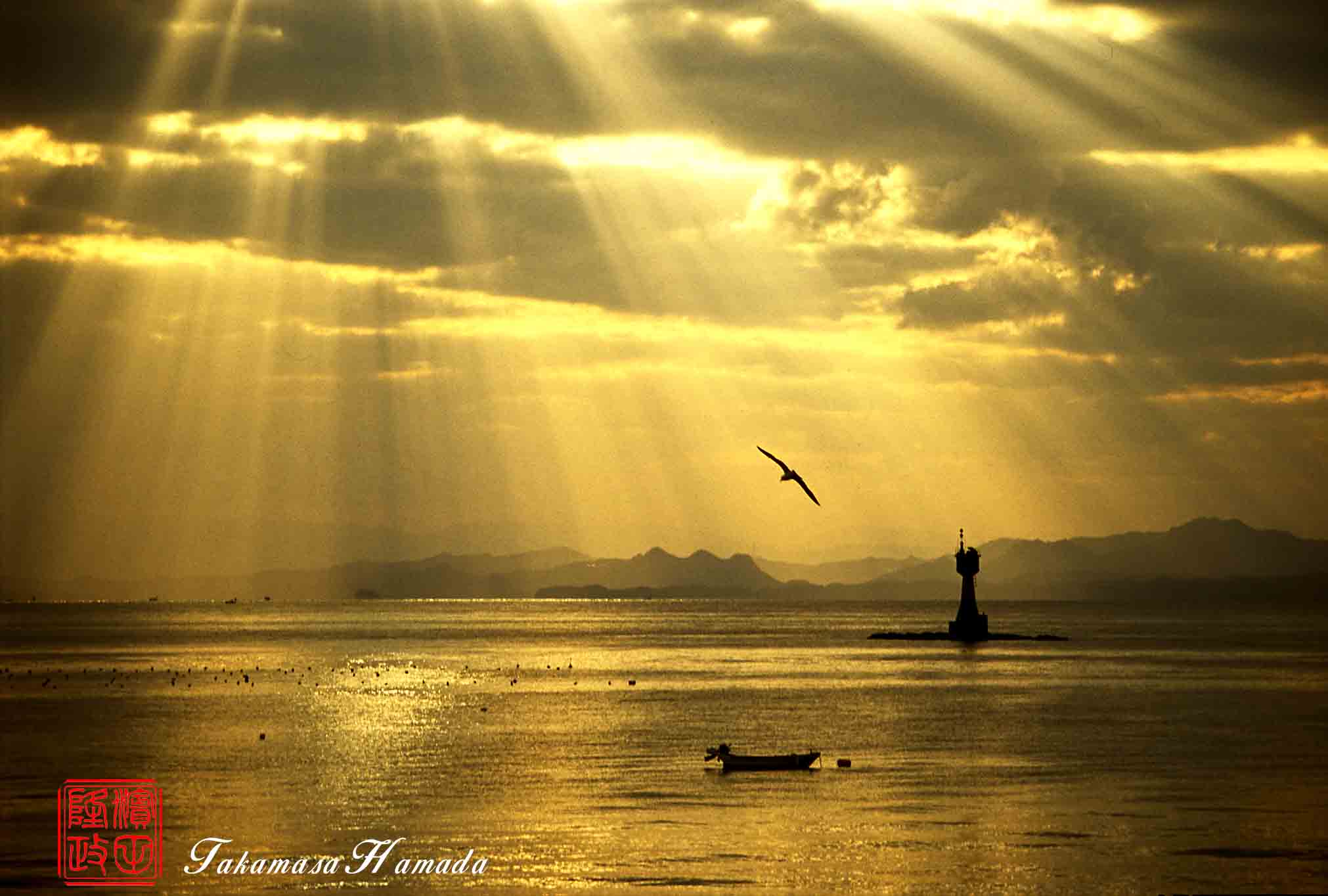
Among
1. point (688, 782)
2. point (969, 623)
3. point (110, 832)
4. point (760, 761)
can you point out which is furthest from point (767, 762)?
point (969, 623)

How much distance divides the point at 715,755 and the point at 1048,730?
27.8 meters

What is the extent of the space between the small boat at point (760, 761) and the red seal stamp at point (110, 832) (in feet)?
71.4

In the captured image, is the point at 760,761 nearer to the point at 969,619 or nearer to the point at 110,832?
the point at 110,832

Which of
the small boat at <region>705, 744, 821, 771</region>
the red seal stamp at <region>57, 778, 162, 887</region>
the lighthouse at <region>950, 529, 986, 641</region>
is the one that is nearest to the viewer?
the red seal stamp at <region>57, 778, 162, 887</region>

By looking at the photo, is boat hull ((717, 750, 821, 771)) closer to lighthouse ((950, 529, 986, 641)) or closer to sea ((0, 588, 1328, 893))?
sea ((0, 588, 1328, 893))

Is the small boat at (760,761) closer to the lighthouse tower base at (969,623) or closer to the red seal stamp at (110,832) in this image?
the red seal stamp at (110,832)

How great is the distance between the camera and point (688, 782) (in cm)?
6669

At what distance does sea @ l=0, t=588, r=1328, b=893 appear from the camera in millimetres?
48812

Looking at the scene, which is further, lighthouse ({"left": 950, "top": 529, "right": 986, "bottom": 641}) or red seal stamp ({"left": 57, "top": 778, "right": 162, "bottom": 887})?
lighthouse ({"left": 950, "top": 529, "right": 986, "bottom": 641})

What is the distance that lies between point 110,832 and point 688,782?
72.3 ft

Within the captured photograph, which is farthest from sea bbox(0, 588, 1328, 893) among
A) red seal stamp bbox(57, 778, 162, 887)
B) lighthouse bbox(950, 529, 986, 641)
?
lighthouse bbox(950, 529, 986, 641)

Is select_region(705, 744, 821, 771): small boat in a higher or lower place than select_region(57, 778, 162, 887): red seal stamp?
higher

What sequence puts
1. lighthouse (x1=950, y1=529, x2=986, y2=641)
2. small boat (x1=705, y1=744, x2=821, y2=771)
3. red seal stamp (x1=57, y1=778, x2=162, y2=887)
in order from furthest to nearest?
1. lighthouse (x1=950, y1=529, x2=986, y2=641)
2. small boat (x1=705, y1=744, x2=821, y2=771)
3. red seal stamp (x1=57, y1=778, x2=162, y2=887)

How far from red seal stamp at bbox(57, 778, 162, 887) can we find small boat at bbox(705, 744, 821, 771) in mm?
21762
